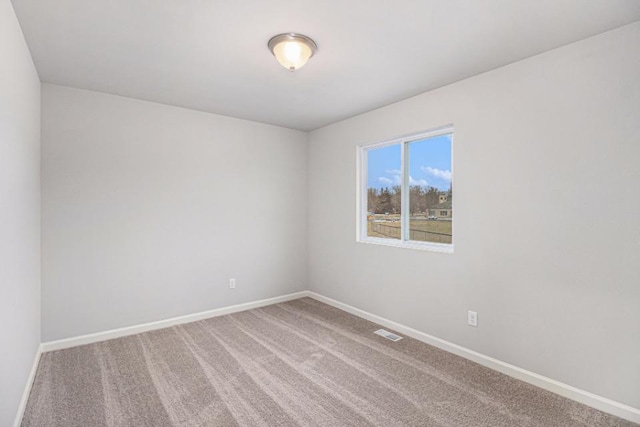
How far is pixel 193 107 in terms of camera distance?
3617 millimetres

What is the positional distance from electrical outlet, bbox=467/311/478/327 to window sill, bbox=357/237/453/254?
1.79 ft

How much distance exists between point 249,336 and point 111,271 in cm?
152

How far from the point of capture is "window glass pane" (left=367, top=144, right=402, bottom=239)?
3613mm

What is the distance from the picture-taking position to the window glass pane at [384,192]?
361cm

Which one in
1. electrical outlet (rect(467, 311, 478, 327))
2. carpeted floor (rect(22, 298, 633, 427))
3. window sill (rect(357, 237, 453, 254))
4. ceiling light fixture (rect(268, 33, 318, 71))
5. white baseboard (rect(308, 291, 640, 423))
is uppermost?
ceiling light fixture (rect(268, 33, 318, 71))

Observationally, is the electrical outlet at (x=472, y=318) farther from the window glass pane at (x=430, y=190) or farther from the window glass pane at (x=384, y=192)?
the window glass pane at (x=384, y=192)

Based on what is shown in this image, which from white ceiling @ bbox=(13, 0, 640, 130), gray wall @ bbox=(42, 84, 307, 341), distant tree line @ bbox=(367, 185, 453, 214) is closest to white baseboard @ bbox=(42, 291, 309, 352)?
gray wall @ bbox=(42, 84, 307, 341)

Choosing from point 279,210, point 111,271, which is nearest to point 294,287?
point 279,210

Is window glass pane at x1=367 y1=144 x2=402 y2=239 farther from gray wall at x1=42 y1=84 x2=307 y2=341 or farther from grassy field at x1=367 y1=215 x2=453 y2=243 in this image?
gray wall at x1=42 y1=84 x2=307 y2=341

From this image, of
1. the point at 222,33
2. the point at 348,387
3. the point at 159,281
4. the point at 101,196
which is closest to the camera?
the point at 222,33

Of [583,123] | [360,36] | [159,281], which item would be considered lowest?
[159,281]

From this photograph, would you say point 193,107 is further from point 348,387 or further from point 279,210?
point 348,387

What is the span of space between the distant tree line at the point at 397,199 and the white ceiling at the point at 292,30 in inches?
38.8

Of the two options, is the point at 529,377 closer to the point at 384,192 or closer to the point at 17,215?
the point at 384,192
